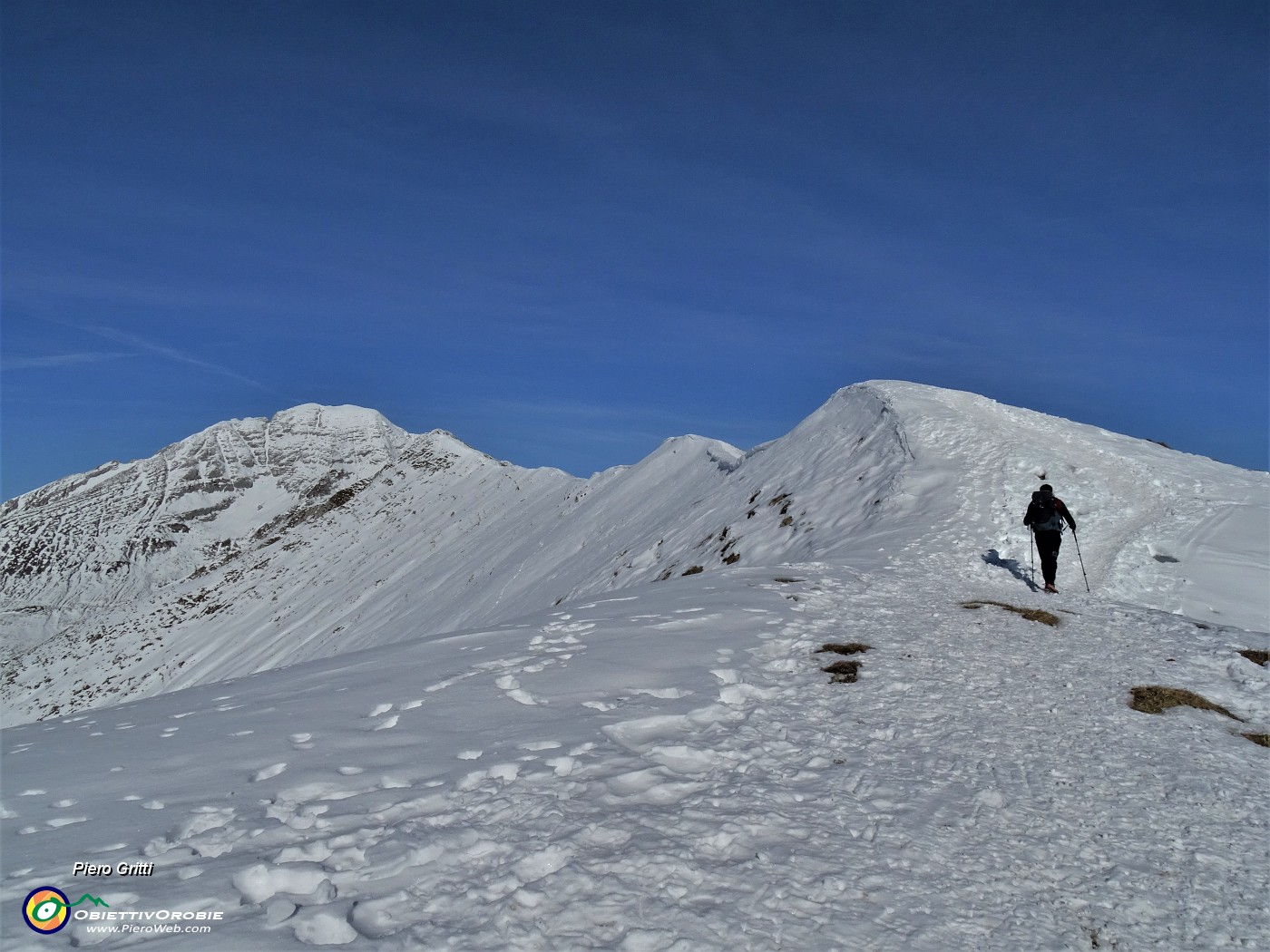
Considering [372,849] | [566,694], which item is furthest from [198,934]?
[566,694]

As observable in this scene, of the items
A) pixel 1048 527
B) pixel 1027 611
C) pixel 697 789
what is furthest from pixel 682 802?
pixel 1048 527

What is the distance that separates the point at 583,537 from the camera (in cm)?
3694

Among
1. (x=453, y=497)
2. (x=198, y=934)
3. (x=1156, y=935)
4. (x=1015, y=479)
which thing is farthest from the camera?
(x=453, y=497)

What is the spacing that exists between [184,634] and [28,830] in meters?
58.3

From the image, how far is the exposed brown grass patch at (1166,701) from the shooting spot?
8.20 m

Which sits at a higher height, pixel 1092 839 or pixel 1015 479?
pixel 1015 479

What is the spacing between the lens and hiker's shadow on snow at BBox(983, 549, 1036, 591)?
15562mm

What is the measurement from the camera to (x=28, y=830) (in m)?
5.30

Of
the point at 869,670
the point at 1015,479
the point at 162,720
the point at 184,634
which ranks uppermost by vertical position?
the point at 1015,479

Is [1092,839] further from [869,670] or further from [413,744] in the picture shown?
[413,744]
